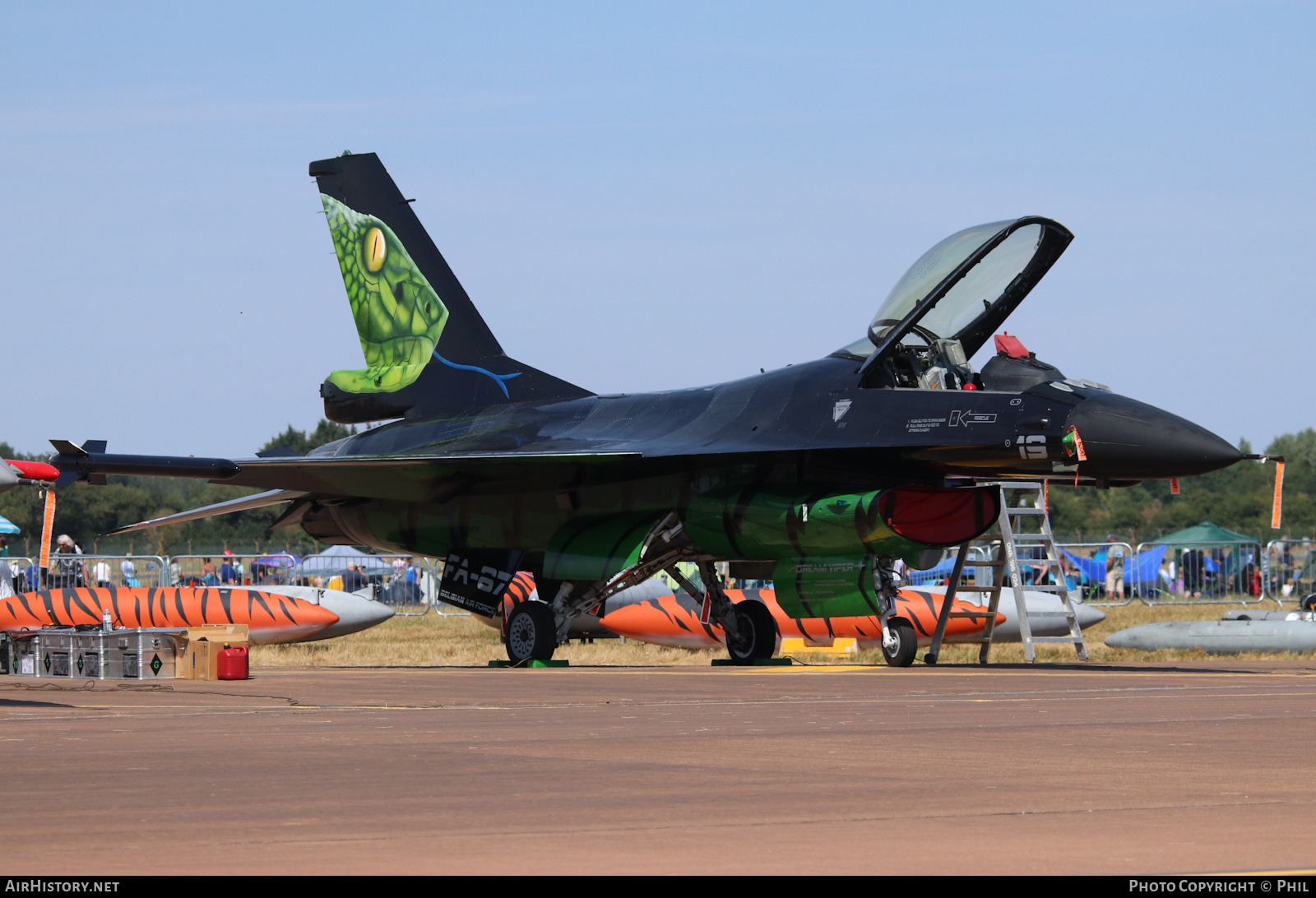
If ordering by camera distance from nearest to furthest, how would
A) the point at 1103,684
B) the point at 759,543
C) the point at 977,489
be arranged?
the point at 1103,684 → the point at 977,489 → the point at 759,543

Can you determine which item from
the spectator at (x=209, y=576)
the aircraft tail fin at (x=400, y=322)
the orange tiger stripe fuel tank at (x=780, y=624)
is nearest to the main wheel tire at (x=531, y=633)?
the aircraft tail fin at (x=400, y=322)

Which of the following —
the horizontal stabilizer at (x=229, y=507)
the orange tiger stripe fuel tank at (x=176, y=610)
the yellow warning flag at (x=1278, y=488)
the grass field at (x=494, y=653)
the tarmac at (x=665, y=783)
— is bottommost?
the grass field at (x=494, y=653)

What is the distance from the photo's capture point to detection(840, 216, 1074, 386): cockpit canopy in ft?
51.1

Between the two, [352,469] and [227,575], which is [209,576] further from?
[352,469]

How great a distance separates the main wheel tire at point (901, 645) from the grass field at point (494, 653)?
226 cm

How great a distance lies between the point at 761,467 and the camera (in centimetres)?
1672

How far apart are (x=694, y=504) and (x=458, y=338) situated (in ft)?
17.5

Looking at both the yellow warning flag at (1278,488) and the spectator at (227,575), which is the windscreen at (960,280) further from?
the spectator at (227,575)

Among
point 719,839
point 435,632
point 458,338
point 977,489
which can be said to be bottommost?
point 435,632

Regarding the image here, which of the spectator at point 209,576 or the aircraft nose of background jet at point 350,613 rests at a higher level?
the aircraft nose of background jet at point 350,613

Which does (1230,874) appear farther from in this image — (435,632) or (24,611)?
(435,632)

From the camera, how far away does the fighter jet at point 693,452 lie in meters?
15.0

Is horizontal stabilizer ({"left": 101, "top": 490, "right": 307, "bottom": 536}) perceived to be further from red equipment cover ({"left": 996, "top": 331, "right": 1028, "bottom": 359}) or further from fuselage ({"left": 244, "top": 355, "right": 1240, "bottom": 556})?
red equipment cover ({"left": 996, "top": 331, "right": 1028, "bottom": 359})
